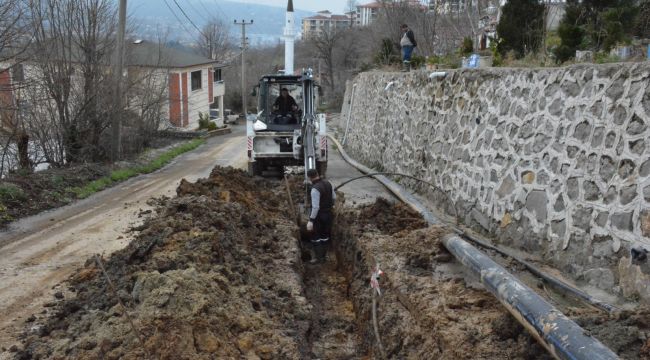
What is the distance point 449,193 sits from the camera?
11.4 metres

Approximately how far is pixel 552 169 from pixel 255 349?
4.49m

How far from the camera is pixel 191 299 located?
573 cm

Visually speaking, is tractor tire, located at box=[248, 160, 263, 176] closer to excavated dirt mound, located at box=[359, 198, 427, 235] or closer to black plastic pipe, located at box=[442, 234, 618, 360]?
excavated dirt mound, located at box=[359, 198, 427, 235]

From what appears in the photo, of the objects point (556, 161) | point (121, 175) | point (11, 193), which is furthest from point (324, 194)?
point (121, 175)

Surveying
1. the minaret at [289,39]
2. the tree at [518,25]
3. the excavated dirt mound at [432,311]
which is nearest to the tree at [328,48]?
the minaret at [289,39]

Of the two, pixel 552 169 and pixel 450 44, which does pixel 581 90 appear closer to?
pixel 552 169

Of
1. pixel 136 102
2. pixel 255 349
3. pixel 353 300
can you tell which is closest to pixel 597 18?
pixel 353 300

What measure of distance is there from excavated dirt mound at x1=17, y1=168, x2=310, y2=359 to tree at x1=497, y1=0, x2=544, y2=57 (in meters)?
9.63

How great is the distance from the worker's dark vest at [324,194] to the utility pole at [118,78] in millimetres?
12136

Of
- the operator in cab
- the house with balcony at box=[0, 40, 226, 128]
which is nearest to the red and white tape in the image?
the operator in cab

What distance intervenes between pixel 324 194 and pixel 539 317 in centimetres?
596

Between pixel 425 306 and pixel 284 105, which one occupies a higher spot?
pixel 284 105

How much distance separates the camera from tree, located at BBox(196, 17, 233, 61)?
95.4m

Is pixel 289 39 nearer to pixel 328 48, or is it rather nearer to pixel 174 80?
pixel 174 80
